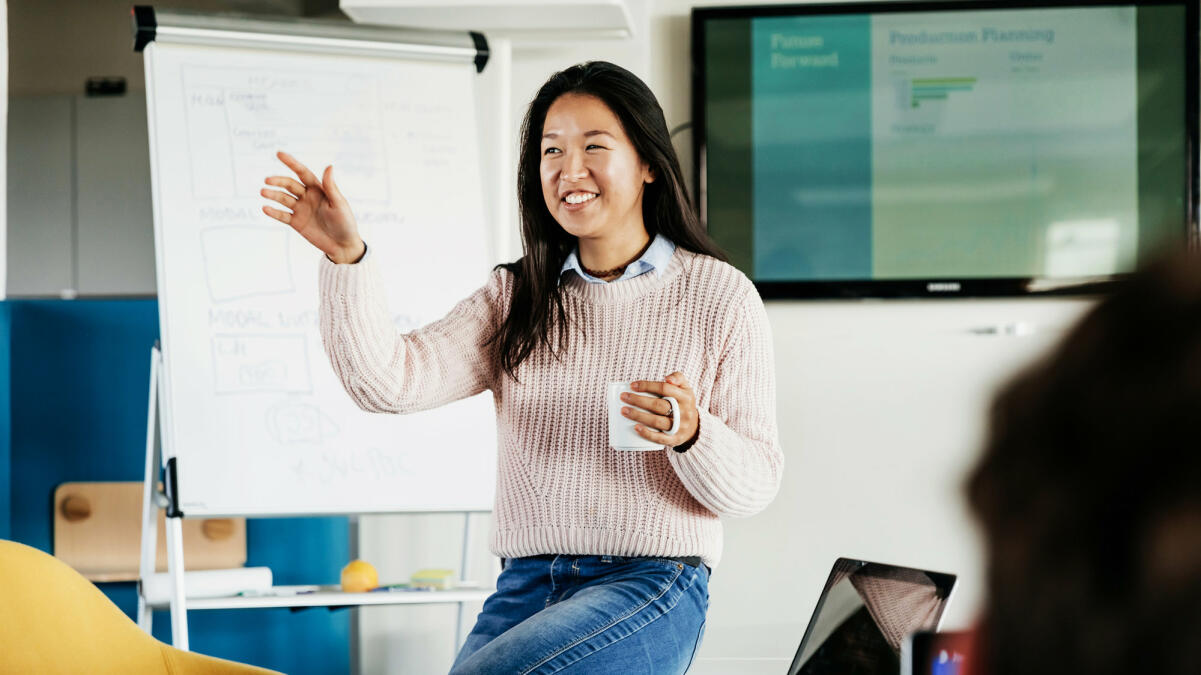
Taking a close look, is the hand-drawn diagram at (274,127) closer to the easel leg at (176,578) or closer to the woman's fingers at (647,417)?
the easel leg at (176,578)

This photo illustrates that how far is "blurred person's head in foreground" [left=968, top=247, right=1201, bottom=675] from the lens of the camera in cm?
33

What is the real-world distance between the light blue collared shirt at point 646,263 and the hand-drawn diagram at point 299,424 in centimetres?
97

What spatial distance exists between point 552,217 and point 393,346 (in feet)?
1.13

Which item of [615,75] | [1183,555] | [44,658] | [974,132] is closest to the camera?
[1183,555]

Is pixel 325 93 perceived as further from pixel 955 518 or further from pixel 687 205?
pixel 955 518

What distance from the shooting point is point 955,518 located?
0.38 meters

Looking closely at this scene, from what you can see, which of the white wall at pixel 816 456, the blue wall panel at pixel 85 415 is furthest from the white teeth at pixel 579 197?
the blue wall panel at pixel 85 415

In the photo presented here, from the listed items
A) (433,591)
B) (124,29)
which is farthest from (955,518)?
(124,29)

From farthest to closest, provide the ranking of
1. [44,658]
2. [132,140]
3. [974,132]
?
1. [132,140]
2. [974,132]
3. [44,658]

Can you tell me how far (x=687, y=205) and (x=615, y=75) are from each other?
0.23m

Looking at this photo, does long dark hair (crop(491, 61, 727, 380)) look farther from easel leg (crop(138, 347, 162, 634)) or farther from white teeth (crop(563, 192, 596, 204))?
easel leg (crop(138, 347, 162, 634))

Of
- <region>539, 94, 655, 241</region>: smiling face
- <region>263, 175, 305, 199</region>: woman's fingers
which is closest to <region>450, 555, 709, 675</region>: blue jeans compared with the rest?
<region>539, 94, 655, 241</region>: smiling face

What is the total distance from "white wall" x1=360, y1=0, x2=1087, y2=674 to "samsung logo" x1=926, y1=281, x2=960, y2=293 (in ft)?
0.17

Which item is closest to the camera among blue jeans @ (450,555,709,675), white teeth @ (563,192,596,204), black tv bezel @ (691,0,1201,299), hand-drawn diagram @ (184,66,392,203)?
blue jeans @ (450,555,709,675)
